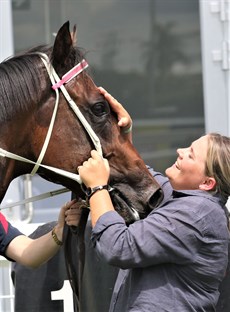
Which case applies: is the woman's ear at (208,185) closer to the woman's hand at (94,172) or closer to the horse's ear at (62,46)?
the woman's hand at (94,172)

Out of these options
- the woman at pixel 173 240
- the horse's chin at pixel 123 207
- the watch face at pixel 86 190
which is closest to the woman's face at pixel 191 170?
the woman at pixel 173 240

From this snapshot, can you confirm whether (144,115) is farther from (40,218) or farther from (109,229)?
(109,229)

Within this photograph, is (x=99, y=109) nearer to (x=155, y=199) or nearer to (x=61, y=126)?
(x=61, y=126)

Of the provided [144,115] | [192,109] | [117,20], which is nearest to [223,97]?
[192,109]

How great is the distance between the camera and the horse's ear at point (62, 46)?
2.18 m

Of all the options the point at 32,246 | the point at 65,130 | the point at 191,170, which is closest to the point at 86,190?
the point at 65,130

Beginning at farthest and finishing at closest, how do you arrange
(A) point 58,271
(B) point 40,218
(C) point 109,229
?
1. (B) point 40,218
2. (A) point 58,271
3. (C) point 109,229

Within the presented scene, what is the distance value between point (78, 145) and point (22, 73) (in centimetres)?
27

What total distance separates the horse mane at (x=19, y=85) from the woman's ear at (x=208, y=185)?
544 millimetres

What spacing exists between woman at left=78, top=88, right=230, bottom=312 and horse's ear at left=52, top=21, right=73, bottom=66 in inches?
12.2

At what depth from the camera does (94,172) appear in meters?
2.09

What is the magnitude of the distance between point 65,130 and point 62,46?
0.25 meters

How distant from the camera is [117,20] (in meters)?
3.35

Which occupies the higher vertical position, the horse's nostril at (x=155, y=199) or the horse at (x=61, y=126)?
the horse at (x=61, y=126)
